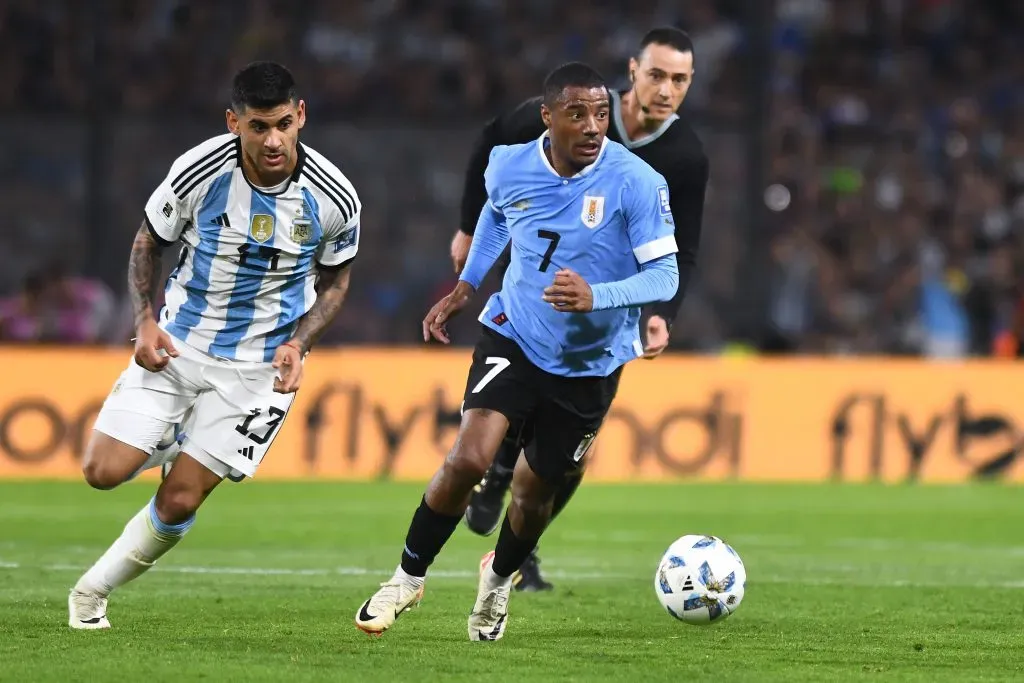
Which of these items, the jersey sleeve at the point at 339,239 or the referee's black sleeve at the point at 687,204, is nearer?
the jersey sleeve at the point at 339,239

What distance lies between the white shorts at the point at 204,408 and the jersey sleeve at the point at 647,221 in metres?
1.57

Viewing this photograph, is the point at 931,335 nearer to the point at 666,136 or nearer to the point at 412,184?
the point at 412,184

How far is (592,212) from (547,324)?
1.51 feet

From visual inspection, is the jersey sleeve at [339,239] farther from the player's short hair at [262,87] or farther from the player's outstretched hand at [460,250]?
the player's outstretched hand at [460,250]

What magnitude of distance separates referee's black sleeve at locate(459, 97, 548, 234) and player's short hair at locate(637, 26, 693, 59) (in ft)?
1.92

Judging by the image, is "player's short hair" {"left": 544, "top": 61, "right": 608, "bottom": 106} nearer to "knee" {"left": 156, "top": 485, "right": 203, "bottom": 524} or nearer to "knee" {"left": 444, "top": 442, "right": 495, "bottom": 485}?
"knee" {"left": 444, "top": 442, "right": 495, "bottom": 485}

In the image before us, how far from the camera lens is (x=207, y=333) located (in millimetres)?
6836

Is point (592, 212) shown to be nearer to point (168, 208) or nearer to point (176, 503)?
point (168, 208)

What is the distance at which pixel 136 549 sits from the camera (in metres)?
6.61

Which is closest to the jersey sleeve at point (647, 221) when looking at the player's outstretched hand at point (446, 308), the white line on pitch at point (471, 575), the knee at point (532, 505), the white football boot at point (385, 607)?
the player's outstretched hand at point (446, 308)

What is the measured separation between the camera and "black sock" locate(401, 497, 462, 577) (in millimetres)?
6371

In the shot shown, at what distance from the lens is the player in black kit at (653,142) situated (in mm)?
7746

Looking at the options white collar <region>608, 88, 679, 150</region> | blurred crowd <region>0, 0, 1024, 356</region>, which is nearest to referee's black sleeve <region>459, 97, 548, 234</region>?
white collar <region>608, 88, 679, 150</region>

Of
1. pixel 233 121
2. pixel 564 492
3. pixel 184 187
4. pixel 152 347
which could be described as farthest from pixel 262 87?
pixel 564 492
